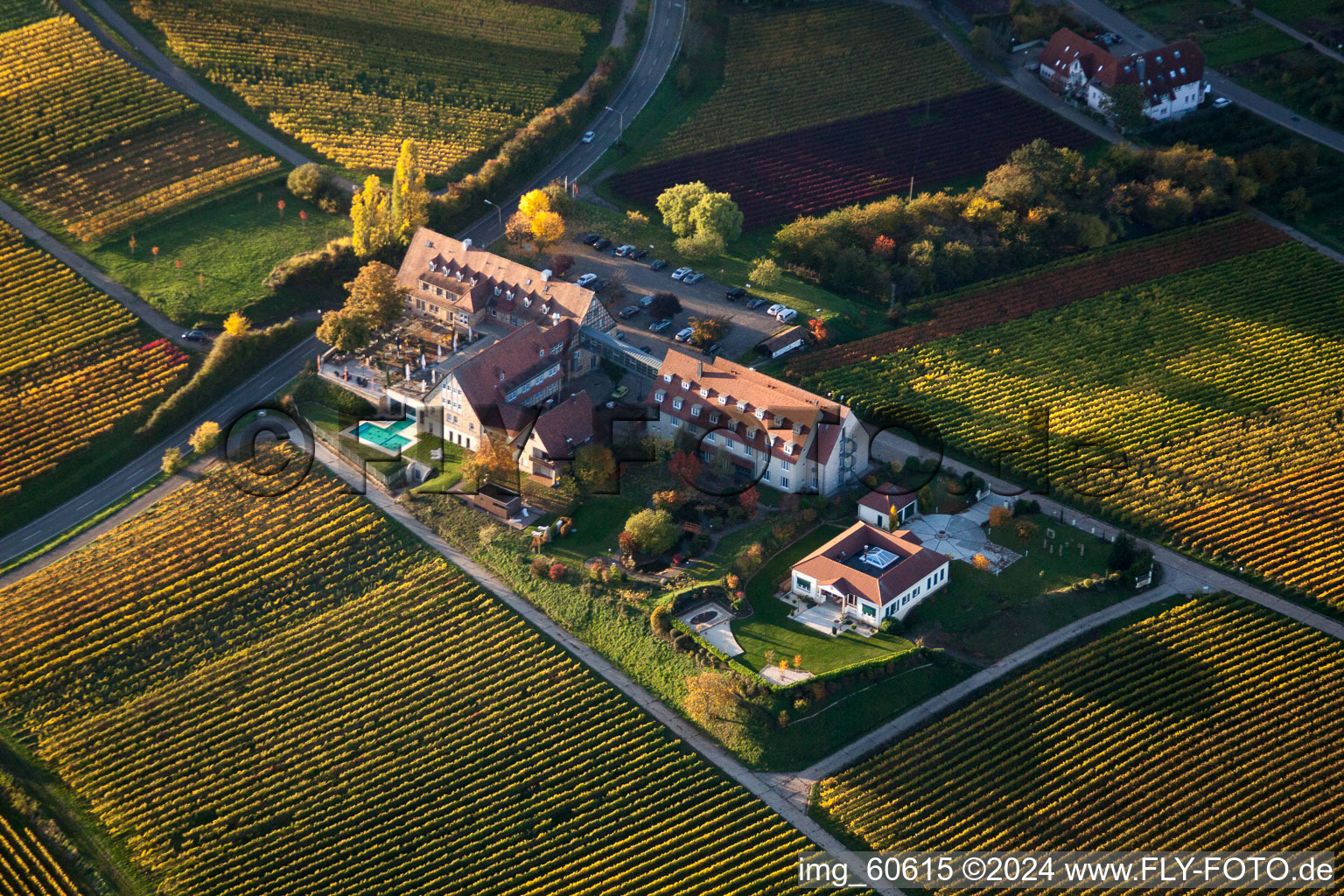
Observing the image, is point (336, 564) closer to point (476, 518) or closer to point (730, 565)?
point (476, 518)

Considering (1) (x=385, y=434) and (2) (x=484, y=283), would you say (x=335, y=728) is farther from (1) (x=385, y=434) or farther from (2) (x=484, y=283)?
(2) (x=484, y=283)

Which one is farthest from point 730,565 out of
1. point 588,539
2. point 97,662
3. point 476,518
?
point 97,662

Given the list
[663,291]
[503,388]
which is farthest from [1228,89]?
[503,388]

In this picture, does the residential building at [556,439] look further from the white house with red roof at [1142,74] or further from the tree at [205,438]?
the white house with red roof at [1142,74]

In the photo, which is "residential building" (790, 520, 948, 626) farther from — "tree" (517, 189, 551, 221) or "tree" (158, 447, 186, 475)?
"tree" (517, 189, 551, 221)

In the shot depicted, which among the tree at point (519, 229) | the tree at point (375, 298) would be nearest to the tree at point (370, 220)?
the tree at point (375, 298)

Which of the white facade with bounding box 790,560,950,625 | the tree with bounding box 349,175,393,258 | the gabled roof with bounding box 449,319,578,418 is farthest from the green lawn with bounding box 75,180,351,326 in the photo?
the white facade with bounding box 790,560,950,625
